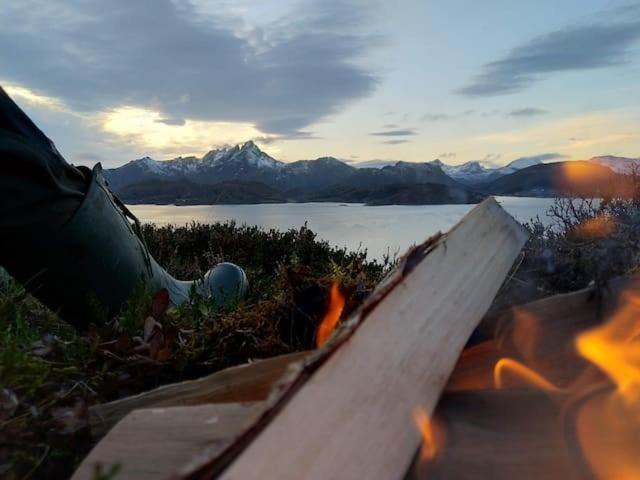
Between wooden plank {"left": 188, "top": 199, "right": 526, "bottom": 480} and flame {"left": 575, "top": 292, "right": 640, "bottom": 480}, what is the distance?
0.32 meters

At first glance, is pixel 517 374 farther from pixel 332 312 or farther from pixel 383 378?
pixel 332 312

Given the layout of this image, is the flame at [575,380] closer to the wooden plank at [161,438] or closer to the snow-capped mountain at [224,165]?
the wooden plank at [161,438]

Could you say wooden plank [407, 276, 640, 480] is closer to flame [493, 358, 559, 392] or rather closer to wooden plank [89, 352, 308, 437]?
flame [493, 358, 559, 392]

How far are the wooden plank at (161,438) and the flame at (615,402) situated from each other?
2.47 feet

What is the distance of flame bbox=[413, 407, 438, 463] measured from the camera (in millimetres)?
1270

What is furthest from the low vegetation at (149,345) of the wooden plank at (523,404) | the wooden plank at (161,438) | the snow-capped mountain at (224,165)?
the snow-capped mountain at (224,165)

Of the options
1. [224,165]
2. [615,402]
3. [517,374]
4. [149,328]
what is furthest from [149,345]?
[224,165]

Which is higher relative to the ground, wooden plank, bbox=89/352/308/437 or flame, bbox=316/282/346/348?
flame, bbox=316/282/346/348

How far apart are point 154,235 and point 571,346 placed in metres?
7.53

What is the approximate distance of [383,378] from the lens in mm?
1222

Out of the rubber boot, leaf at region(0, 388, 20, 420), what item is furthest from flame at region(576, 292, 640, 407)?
the rubber boot

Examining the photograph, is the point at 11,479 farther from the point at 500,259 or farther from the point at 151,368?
the point at 500,259

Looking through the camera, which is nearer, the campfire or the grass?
the campfire

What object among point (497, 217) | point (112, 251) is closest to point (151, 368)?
point (497, 217)
